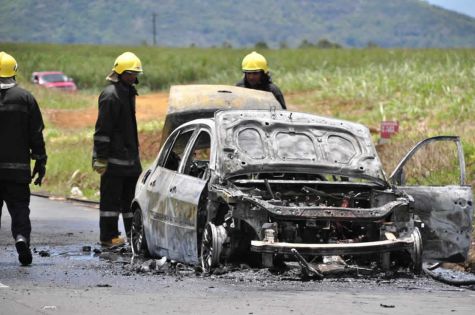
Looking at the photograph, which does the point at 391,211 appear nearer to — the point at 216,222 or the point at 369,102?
the point at 216,222

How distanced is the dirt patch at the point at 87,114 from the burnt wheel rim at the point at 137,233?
2416 cm

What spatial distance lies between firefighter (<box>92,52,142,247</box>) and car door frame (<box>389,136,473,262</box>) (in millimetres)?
3895

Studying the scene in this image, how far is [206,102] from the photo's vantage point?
Result: 17.3 m

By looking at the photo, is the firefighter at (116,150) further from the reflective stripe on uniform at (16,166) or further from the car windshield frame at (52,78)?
the car windshield frame at (52,78)

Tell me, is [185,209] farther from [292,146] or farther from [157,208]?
[292,146]

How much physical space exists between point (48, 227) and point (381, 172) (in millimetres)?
6856

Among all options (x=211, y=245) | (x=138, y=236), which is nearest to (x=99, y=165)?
(x=138, y=236)

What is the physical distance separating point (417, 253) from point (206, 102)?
18.4ft

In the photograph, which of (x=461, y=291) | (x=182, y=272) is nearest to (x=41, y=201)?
(x=182, y=272)

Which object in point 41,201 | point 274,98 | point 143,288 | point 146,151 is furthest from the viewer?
point 146,151

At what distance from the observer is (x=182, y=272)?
12883 millimetres

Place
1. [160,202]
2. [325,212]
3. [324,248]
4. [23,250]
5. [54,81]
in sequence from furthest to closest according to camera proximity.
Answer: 1. [54,81]
2. [160,202]
3. [23,250]
4. [325,212]
5. [324,248]

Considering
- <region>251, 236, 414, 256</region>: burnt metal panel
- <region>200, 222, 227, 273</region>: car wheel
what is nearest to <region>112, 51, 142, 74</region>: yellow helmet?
<region>200, 222, 227, 273</region>: car wheel

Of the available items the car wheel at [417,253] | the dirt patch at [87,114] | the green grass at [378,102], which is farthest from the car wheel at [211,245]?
the dirt patch at [87,114]
